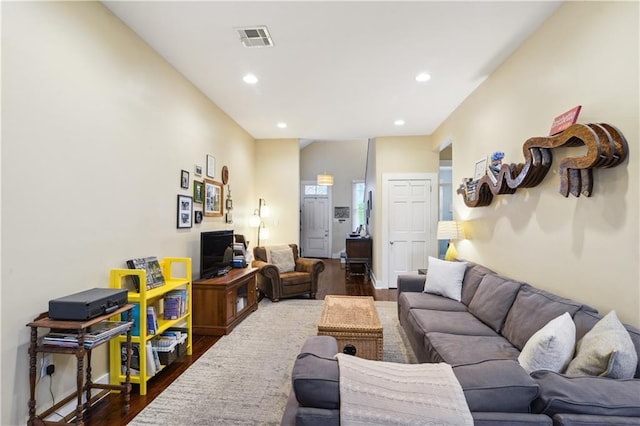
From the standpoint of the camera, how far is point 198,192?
144 inches

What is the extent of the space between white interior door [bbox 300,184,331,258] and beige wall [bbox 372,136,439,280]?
4031 millimetres

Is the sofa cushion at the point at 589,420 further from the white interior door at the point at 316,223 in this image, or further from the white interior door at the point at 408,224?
the white interior door at the point at 316,223

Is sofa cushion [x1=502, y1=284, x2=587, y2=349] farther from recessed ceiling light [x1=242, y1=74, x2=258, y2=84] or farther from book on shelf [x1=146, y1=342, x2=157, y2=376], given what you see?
recessed ceiling light [x1=242, y1=74, x2=258, y2=84]

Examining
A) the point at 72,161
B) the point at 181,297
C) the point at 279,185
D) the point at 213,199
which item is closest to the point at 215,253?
the point at 213,199

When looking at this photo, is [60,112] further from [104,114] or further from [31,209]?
[31,209]

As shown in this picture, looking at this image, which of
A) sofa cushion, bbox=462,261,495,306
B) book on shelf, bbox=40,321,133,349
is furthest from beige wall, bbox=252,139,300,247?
book on shelf, bbox=40,321,133,349

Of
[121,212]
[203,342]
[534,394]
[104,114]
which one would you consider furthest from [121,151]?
[534,394]

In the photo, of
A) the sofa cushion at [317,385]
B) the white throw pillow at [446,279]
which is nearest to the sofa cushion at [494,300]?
the white throw pillow at [446,279]

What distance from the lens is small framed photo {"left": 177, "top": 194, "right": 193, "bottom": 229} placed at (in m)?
3.22

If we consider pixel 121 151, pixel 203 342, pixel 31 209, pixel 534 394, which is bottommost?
pixel 203 342

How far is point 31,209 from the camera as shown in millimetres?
1713

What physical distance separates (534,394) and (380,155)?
5.03m

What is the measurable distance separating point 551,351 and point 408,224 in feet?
13.9

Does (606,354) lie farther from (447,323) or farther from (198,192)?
(198,192)
